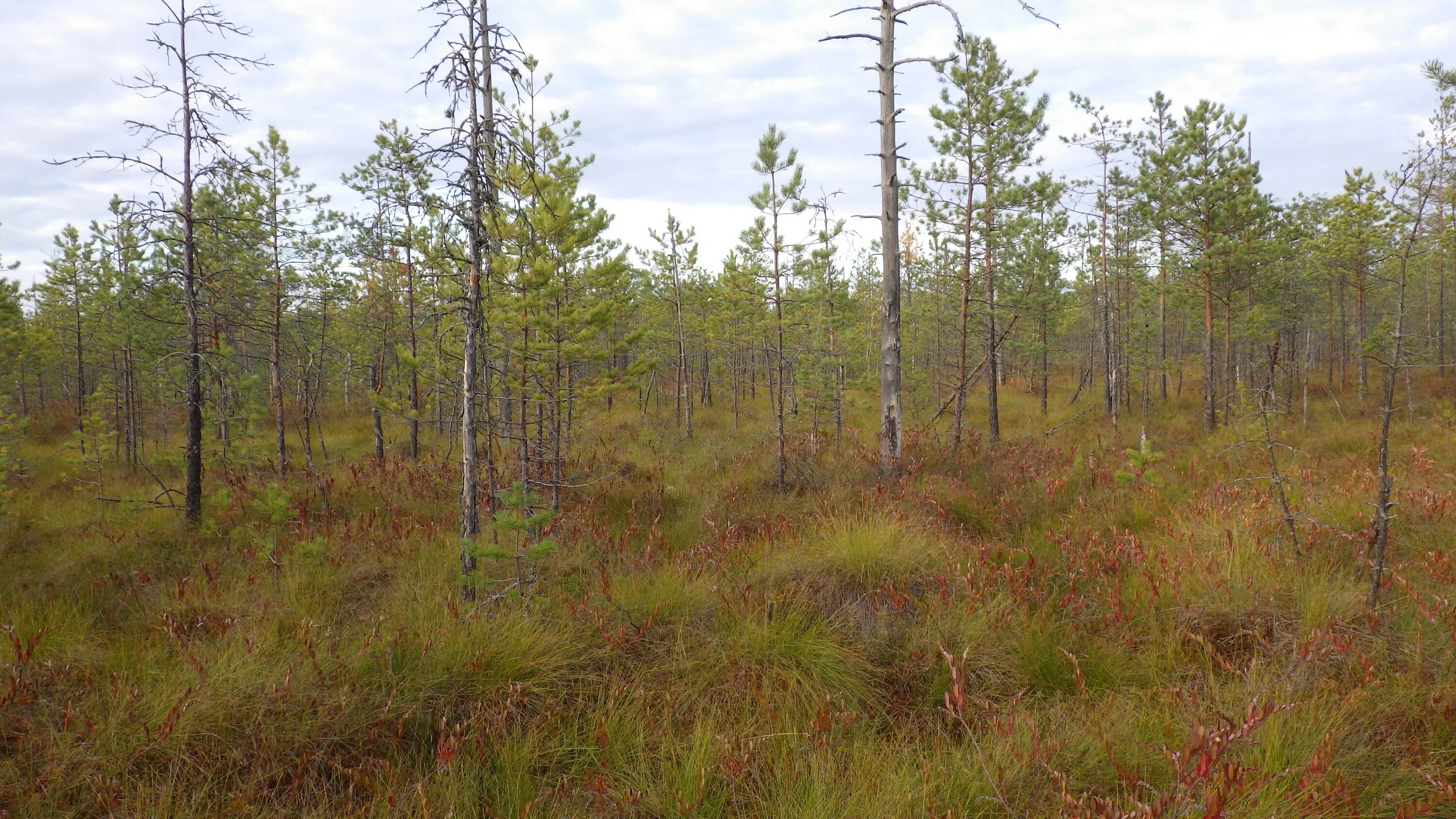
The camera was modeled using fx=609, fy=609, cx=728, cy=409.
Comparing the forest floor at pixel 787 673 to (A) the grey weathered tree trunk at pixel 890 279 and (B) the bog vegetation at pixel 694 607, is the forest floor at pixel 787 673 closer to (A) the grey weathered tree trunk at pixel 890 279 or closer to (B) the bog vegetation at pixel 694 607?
(B) the bog vegetation at pixel 694 607

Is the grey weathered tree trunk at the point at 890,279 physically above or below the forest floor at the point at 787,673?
above

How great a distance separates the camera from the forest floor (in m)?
2.67

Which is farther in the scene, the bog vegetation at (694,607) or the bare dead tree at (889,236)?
the bare dead tree at (889,236)

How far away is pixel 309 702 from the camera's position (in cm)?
324

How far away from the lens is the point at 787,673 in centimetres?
362

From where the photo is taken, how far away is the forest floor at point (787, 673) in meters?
2.67

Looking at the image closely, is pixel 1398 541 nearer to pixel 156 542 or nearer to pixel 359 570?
pixel 359 570

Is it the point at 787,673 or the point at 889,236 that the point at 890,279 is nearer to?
the point at 889,236

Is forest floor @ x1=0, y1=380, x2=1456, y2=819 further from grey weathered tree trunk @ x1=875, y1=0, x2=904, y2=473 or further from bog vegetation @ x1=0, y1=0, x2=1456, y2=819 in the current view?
grey weathered tree trunk @ x1=875, y1=0, x2=904, y2=473

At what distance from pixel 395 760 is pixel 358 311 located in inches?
728

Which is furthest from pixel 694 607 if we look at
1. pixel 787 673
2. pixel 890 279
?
pixel 890 279

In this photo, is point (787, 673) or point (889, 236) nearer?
point (787, 673)

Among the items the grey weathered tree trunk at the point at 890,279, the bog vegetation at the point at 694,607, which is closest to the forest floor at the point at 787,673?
the bog vegetation at the point at 694,607

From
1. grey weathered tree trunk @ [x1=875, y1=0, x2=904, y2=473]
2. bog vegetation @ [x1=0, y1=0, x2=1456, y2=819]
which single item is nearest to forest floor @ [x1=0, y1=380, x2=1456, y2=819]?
bog vegetation @ [x1=0, y1=0, x2=1456, y2=819]
